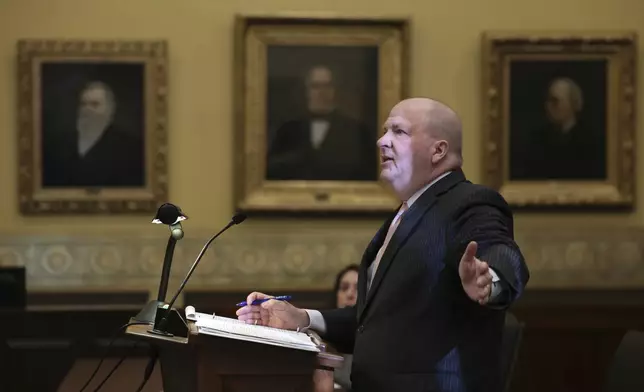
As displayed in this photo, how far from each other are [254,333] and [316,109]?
12.3 feet

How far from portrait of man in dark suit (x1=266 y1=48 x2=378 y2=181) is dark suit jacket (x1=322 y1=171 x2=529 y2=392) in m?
3.41

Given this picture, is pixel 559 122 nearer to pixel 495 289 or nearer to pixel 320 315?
pixel 320 315

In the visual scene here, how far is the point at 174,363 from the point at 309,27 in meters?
3.80

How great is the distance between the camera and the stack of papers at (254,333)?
2.31m

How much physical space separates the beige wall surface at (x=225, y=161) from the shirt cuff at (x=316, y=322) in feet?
10.3

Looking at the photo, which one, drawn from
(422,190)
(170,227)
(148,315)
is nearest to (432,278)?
(422,190)

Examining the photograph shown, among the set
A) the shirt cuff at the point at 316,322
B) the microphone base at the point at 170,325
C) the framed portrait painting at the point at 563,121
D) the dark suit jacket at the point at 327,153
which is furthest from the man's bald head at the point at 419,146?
the framed portrait painting at the point at 563,121

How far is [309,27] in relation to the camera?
5953mm

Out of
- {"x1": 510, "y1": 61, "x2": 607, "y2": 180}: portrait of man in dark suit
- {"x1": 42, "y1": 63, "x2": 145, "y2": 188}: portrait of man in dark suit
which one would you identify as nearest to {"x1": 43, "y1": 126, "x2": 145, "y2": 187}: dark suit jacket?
{"x1": 42, "y1": 63, "x2": 145, "y2": 188}: portrait of man in dark suit

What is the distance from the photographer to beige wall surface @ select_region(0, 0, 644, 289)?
5.91 m

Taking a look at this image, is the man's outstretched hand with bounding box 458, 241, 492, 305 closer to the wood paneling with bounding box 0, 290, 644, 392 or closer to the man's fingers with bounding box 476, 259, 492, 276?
the man's fingers with bounding box 476, 259, 492, 276

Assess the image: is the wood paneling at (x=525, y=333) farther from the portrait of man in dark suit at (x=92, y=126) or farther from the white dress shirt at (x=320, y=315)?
the white dress shirt at (x=320, y=315)

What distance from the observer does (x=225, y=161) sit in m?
6.02

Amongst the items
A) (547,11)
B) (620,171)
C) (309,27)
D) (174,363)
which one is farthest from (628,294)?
(174,363)
